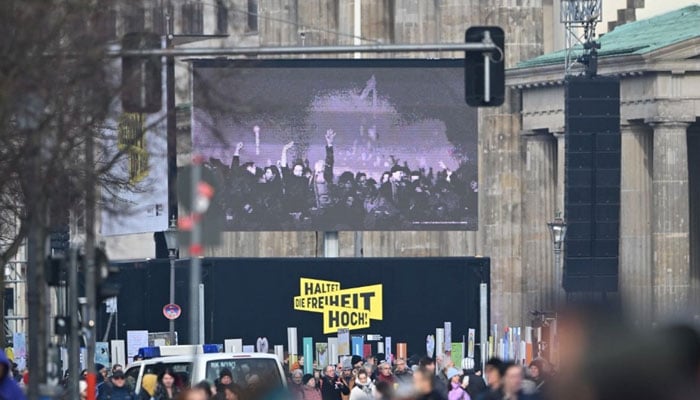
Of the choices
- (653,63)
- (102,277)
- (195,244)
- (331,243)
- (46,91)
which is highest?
(653,63)

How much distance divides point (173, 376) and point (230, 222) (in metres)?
34.6

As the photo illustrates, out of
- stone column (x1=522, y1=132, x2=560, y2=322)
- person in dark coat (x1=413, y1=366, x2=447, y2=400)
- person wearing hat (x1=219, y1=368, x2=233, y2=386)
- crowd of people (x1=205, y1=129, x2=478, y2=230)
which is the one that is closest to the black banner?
crowd of people (x1=205, y1=129, x2=478, y2=230)

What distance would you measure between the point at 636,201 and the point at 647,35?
189 inches

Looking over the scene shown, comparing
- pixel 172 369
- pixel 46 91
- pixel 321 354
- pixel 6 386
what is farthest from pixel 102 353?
pixel 6 386

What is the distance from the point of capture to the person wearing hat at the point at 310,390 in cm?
3458

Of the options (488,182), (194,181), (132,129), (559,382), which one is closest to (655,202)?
(488,182)

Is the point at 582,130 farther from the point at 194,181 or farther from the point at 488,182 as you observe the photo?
the point at 194,181

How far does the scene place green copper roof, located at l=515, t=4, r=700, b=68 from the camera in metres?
67.8

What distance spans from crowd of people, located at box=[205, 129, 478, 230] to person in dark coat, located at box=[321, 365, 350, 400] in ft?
69.7

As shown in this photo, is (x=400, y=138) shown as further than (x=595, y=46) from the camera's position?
Yes

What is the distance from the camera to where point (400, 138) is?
199 ft

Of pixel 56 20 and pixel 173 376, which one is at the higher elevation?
pixel 56 20

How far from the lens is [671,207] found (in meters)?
68.9

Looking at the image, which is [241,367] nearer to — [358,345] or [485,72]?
[485,72]
